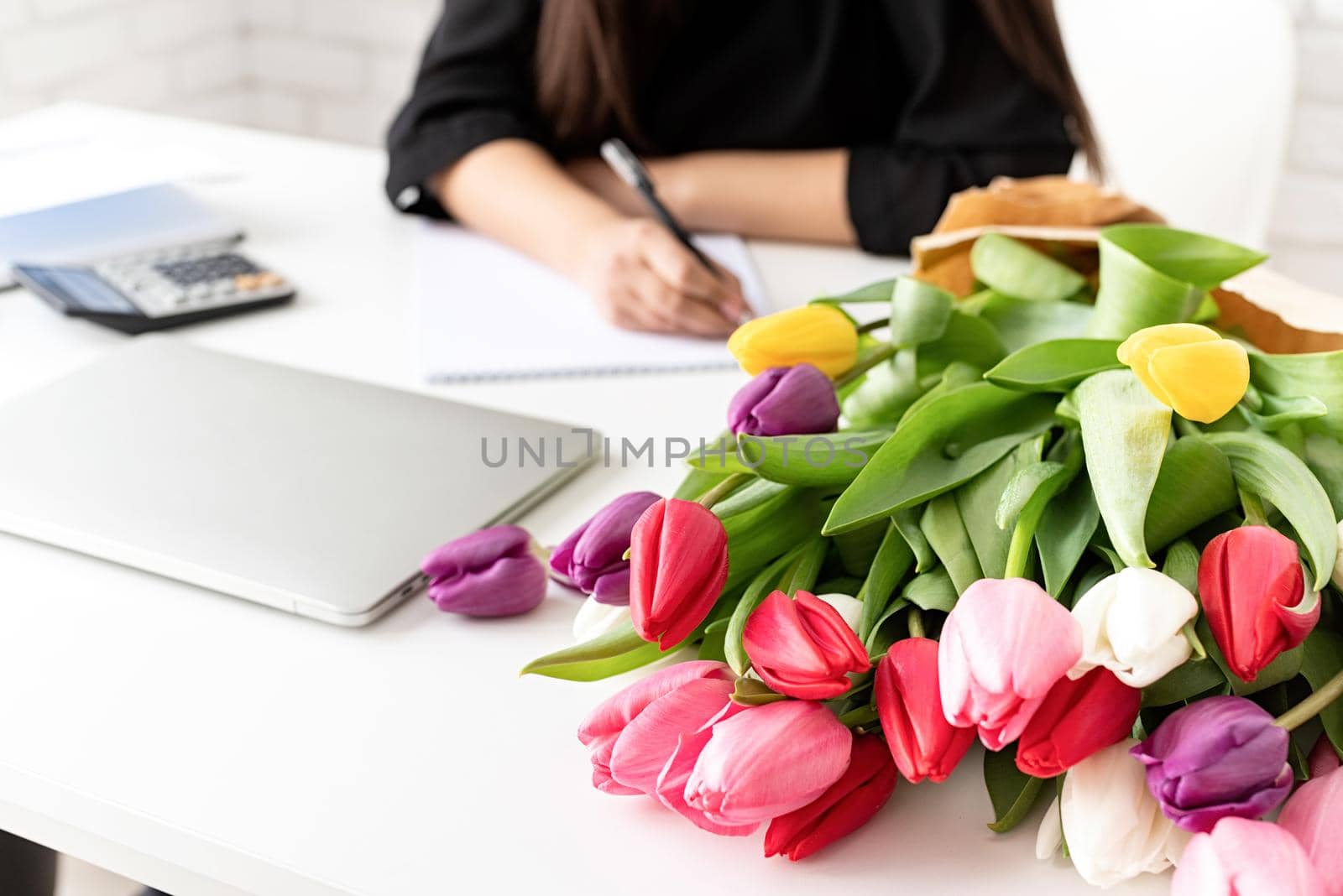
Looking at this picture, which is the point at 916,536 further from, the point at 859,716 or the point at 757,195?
the point at 757,195

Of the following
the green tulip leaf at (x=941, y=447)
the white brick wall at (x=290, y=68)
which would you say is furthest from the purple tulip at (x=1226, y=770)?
the white brick wall at (x=290, y=68)

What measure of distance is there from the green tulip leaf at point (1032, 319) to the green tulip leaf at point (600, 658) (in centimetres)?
21

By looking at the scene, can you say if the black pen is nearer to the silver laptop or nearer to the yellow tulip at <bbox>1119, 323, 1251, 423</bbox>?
the silver laptop

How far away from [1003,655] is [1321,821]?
0.08m

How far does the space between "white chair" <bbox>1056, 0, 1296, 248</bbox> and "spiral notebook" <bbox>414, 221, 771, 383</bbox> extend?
506mm

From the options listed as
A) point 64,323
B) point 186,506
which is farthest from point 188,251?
point 186,506

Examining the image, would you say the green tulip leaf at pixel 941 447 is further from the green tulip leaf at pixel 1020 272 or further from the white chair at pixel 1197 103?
the white chair at pixel 1197 103

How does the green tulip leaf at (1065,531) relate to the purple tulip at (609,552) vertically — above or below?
above

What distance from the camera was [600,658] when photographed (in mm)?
372

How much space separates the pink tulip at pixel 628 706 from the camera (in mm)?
338

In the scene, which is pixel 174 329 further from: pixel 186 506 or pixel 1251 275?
pixel 1251 275

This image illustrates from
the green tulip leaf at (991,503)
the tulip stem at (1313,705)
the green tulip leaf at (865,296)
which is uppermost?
the green tulip leaf at (865,296)

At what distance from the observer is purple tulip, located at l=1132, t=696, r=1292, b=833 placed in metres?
0.29

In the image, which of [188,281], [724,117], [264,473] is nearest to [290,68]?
[724,117]
